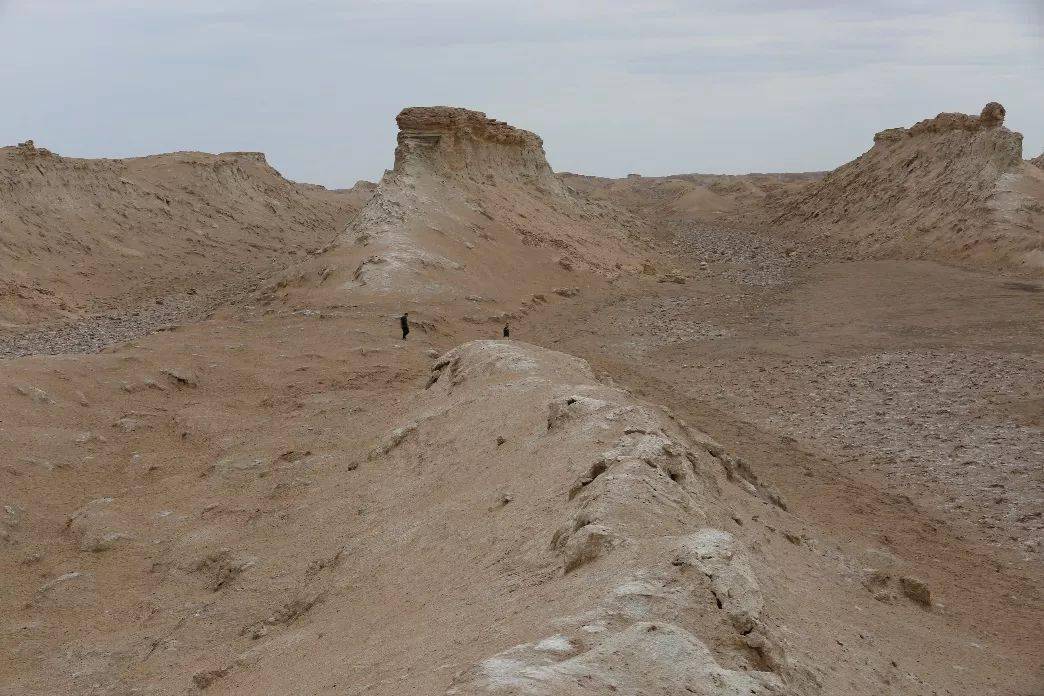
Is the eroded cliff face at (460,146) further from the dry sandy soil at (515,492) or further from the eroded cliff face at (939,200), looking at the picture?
the eroded cliff face at (939,200)

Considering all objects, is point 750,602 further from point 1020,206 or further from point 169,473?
point 1020,206

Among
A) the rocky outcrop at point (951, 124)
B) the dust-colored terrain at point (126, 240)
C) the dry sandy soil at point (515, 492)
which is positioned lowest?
the dry sandy soil at point (515, 492)

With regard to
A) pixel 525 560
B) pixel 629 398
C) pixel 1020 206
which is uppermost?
pixel 1020 206

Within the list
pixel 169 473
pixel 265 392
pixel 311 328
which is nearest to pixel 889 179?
pixel 311 328

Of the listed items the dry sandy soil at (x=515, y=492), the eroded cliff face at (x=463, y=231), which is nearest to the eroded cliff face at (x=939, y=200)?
the dry sandy soil at (x=515, y=492)

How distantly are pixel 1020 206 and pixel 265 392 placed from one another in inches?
1006

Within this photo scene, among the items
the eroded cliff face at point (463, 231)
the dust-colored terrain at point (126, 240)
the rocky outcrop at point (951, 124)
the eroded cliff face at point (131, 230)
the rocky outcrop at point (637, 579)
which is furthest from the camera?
the rocky outcrop at point (951, 124)

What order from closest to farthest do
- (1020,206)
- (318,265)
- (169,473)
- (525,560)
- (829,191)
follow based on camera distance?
1. (525,560)
2. (169,473)
3. (318,265)
4. (1020,206)
5. (829,191)

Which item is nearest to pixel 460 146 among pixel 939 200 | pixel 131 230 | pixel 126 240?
pixel 126 240

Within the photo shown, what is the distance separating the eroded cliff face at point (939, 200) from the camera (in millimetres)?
28203

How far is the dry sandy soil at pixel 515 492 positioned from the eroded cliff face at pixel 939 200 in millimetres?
5004

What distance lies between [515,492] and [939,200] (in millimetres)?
30709

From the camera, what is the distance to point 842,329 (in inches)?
781

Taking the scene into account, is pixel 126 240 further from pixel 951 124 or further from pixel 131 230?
pixel 951 124
